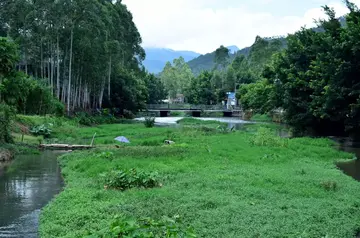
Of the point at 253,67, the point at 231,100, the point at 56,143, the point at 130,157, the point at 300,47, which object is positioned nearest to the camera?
the point at 130,157

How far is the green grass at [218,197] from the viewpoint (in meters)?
9.92

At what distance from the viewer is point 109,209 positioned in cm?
1099

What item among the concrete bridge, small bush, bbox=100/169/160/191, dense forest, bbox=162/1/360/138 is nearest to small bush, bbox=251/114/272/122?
the concrete bridge

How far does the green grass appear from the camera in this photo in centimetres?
992

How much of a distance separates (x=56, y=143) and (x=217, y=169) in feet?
48.0

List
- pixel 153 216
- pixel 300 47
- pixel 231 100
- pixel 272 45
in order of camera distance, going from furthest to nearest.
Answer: pixel 272 45 < pixel 231 100 < pixel 300 47 < pixel 153 216

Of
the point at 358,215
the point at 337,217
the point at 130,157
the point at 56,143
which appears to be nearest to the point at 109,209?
the point at 337,217

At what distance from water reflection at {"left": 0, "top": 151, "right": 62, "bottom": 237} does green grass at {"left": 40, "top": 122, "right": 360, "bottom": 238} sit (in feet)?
1.53

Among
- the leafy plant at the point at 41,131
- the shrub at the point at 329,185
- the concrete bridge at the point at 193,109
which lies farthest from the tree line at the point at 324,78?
the concrete bridge at the point at 193,109

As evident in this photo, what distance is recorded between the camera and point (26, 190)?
1480 centimetres

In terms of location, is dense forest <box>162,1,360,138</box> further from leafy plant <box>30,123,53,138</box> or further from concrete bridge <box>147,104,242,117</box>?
concrete bridge <box>147,104,242,117</box>

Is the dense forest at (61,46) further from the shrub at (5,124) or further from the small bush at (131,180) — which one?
the small bush at (131,180)

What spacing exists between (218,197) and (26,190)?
7.16 meters

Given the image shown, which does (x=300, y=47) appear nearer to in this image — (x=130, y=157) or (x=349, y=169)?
(x=349, y=169)
